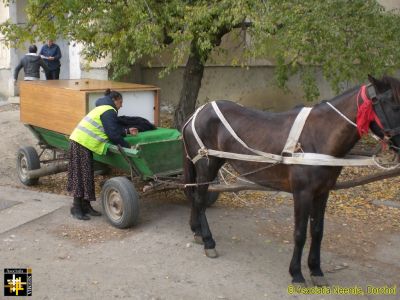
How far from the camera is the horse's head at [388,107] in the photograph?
425 cm

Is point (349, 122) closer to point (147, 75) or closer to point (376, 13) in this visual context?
point (376, 13)

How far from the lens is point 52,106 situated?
25.0 ft

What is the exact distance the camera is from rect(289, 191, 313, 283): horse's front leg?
479cm

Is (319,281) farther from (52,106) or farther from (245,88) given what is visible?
(245,88)

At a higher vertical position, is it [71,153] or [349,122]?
[349,122]

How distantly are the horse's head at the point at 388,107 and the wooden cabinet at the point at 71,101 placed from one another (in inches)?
156

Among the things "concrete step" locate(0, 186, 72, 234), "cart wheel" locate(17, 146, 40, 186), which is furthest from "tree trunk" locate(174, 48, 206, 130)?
"concrete step" locate(0, 186, 72, 234)

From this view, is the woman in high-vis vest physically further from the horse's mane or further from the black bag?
the horse's mane

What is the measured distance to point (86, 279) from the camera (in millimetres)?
5168

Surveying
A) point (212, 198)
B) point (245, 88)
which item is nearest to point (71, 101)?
point (212, 198)

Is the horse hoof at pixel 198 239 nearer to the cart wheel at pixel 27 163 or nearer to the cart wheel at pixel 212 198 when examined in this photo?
the cart wheel at pixel 212 198

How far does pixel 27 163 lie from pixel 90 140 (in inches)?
84.2

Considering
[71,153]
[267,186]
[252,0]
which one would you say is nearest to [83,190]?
[71,153]

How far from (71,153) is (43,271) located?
1.95m
